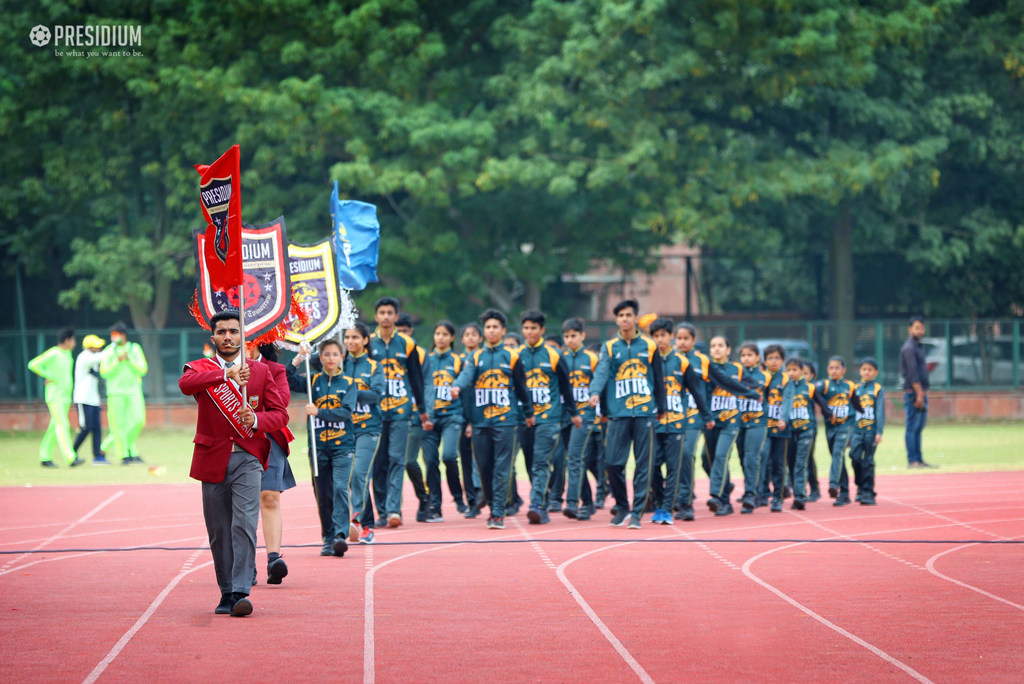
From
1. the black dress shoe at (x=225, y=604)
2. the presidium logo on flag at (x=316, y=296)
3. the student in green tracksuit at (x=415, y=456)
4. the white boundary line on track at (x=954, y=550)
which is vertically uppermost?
the presidium logo on flag at (x=316, y=296)

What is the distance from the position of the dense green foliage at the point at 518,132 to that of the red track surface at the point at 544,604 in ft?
44.7

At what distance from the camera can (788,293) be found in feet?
118

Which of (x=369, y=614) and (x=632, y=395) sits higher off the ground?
(x=632, y=395)

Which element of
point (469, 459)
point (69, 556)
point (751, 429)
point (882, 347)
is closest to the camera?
point (69, 556)

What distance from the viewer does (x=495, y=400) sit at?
12688 mm

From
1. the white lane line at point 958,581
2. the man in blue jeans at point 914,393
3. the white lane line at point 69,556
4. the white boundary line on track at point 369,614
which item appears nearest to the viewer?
the white boundary line on track at point 369,614

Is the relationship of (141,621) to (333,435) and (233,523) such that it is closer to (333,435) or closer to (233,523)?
(233,523)

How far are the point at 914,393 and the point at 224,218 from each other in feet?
43.1

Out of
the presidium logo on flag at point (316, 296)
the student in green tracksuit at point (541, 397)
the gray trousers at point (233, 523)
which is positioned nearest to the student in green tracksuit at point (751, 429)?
the student in green tracksuit at point (541, 397)

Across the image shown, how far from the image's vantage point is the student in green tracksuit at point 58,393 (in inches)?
780

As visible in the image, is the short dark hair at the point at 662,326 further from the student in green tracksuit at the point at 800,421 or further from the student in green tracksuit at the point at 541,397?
the student in green tracksuit at the point at 800,421

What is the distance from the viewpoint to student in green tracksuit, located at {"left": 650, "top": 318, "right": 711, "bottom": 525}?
42.0 ft

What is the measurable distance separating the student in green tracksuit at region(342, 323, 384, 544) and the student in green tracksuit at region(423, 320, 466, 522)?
1.93 meters

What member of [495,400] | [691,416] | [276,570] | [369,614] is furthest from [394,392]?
[369,614]
